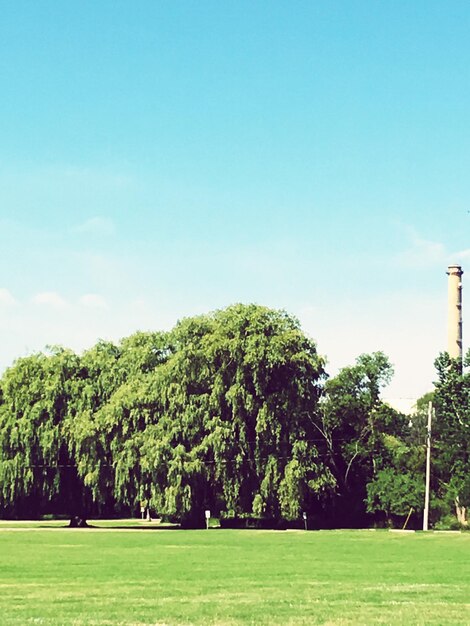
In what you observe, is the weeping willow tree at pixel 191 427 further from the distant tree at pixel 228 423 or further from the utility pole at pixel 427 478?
the utility pole at pixel 427 478

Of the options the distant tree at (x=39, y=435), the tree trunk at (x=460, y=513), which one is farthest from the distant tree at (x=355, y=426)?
the distant tree at (x=39, y=435)

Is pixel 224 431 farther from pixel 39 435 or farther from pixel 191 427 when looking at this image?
pixel 39 435

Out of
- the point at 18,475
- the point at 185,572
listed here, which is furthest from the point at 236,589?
the point at 18,475

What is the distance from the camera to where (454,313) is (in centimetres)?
9681

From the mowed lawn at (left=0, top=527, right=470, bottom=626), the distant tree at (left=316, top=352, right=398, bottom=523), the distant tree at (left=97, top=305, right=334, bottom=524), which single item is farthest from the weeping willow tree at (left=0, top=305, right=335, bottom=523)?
the mowed lawn at (left=0, top=527, right=470, bottom=626)

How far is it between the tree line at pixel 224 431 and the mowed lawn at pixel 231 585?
72.8 feet

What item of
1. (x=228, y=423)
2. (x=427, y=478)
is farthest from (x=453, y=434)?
(x=228, y=423)

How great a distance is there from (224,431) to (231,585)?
4467cm

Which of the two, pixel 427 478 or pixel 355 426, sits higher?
pixel 355 426

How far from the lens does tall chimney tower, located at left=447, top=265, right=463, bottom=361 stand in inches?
3784

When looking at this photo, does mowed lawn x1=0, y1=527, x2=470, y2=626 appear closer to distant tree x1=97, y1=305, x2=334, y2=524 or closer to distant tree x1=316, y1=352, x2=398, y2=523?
distant tree x1=97, y1=305, x2=334, y2=524

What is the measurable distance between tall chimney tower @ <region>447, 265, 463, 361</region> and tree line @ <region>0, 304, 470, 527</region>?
1760cm

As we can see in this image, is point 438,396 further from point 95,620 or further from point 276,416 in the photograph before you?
point 95,620

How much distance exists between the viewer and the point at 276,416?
70.5 m
